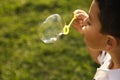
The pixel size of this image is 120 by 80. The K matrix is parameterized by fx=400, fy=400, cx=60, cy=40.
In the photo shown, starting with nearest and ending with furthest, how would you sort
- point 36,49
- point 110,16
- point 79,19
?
point 110,16 < point 79,19 < point 36,49

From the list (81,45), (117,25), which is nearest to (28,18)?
(81,45)

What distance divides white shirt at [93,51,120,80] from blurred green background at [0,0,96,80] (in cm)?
98

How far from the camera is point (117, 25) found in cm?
145

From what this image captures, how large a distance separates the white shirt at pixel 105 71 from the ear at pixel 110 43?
11 cm

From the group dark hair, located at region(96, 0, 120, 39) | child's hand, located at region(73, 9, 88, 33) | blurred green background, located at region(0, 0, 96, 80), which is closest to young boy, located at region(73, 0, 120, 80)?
dark hair, located at region(96, 0, 120, 39)

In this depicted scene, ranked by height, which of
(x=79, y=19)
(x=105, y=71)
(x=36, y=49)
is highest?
(x=36, y=49)

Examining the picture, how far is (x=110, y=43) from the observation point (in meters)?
1.51

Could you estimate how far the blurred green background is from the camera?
2.82 meters

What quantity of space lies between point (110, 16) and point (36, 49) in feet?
5.28

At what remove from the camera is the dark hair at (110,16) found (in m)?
1.43

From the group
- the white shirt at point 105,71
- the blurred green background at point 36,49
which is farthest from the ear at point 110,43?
the blurred green background at point 36,49

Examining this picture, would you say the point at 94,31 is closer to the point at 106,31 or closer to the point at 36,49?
the point at 106,31

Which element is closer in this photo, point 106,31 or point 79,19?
→ point 106,31

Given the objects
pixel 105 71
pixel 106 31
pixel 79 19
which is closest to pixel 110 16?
pixel 106 31
